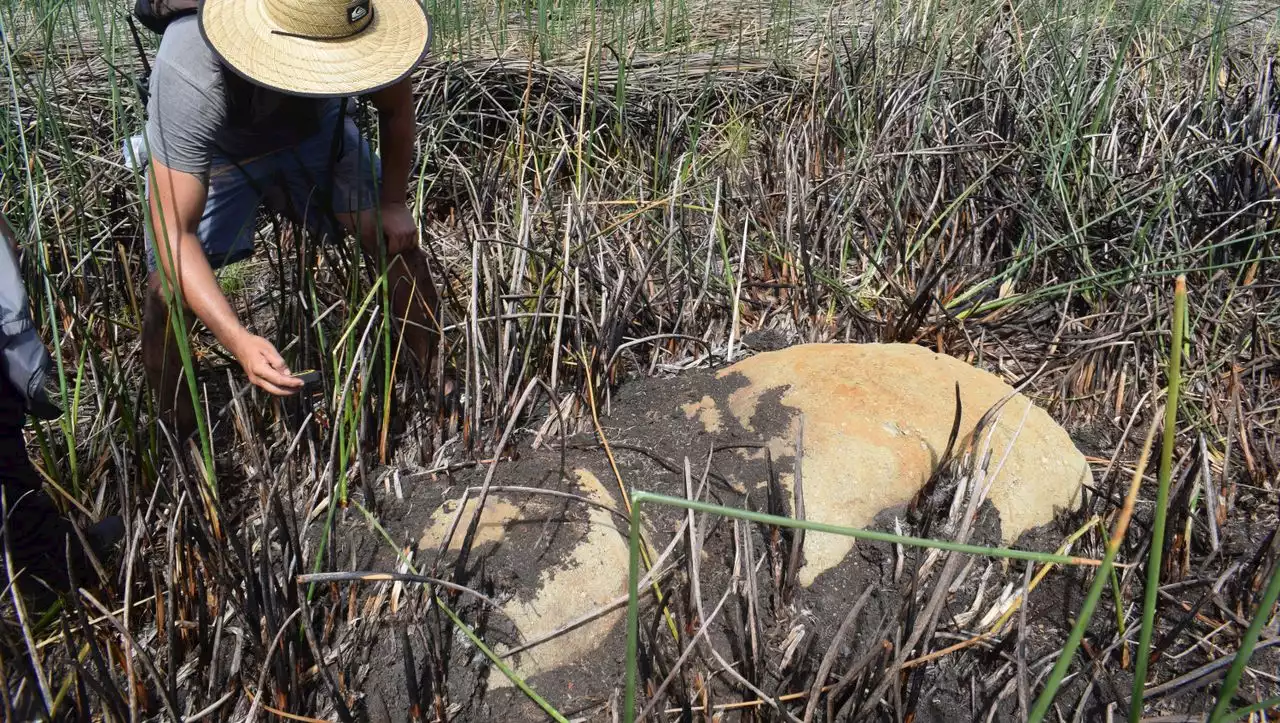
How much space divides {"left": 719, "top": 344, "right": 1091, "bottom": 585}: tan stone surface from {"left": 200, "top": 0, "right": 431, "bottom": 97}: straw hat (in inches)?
37.5

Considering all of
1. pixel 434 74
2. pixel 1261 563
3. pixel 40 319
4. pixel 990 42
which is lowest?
pixel 1261 563

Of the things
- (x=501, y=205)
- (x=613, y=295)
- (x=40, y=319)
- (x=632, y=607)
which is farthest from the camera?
(x=501, y=205)

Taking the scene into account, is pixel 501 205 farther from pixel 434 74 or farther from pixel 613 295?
pixel 434 74

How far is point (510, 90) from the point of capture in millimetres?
3273

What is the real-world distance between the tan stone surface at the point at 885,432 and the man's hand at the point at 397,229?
802 mm

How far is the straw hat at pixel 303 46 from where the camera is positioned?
4.95 ft

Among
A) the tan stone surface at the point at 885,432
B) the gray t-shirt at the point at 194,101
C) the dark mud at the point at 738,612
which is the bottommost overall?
the dark mud at the point at 738,612

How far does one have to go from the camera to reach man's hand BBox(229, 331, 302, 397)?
1.46 m

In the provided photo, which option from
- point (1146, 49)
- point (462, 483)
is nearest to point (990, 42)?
point (1146, 49)

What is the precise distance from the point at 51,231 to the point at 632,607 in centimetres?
223

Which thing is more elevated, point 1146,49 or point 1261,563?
point 1146,49

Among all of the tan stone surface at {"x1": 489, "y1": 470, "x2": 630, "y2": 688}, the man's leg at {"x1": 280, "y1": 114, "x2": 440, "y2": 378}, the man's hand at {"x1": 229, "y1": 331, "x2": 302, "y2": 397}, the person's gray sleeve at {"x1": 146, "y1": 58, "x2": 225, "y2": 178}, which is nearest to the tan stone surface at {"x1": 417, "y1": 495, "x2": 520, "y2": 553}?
the tan stone surface at {"x1": 489, "y1": 470, "x2": 630, "y2": 688}

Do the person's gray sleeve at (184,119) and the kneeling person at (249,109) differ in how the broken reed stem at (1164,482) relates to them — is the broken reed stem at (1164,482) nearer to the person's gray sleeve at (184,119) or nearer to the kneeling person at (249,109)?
the kneeling person at (249,109)

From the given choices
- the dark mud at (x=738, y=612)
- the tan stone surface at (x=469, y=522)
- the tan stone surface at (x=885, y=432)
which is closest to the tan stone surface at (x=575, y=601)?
the dark mud at (x=738, y=612)
